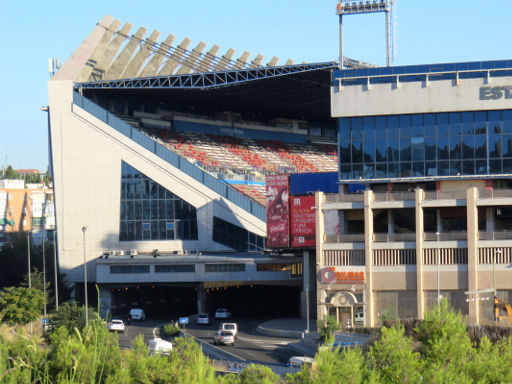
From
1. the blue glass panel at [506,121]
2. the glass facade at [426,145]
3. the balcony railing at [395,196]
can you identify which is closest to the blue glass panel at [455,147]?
the glass facade at [426,145]

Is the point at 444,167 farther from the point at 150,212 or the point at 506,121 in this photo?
the point at 150,212

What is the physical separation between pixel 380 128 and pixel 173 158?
32.1 meters

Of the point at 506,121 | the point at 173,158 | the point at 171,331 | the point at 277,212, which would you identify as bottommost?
the point at 171,331

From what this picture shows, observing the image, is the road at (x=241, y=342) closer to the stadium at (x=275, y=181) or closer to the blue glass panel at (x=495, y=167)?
the stadium at (x=275, y=181)

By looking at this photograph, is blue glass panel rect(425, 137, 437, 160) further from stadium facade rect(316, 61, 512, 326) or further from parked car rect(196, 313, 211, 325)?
parked car rect(196, 313, 211, 325)

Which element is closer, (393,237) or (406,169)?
(393,237)

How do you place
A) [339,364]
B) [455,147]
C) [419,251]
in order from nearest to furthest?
[339,364]
[419,251]
[455,147]

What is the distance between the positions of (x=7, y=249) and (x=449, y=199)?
2452 inches

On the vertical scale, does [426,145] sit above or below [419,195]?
above

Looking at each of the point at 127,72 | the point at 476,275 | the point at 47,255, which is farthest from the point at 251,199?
the point at 476,275

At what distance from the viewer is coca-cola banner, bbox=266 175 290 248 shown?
85.4m

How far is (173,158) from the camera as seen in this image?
3925 inches

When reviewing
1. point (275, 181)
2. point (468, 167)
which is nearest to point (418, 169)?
point (468, 167)

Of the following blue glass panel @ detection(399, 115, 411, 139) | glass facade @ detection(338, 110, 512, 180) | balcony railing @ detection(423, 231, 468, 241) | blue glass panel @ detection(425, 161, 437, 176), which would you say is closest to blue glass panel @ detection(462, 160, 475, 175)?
glass facade @ detection(338, 110, 512, 180)
